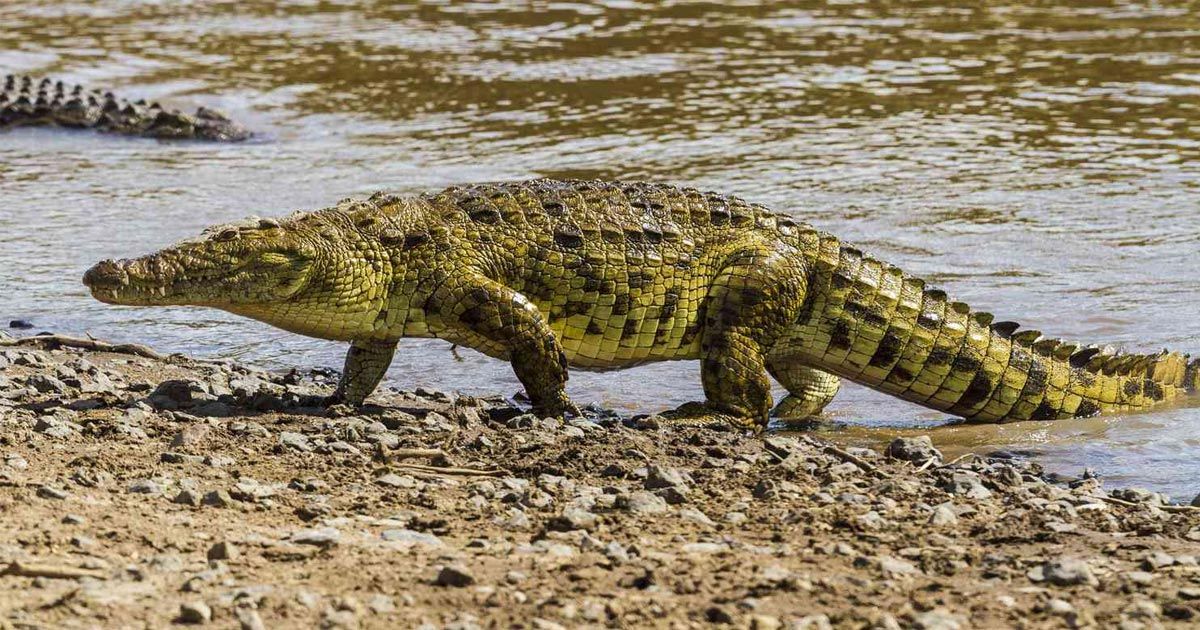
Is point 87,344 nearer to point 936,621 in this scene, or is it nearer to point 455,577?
point 455,577

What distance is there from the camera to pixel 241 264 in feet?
20.0

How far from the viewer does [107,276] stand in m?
5.86

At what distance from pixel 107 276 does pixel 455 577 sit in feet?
7.80

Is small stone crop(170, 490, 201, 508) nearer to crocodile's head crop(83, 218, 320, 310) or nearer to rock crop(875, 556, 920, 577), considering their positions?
crocodile's head crop(83, 218, 320, 310)

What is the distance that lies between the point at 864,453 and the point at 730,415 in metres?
0.80

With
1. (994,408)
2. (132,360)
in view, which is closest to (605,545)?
(994,408)

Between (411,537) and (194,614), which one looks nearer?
(194,614)

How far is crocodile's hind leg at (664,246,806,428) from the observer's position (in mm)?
6551

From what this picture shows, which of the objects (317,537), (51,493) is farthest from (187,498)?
(317,537)

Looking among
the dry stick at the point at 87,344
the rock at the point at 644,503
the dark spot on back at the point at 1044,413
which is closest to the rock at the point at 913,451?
the dark spot on back at the point at 1044,413

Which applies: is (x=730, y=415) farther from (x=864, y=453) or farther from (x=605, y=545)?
(x=605, y=545)

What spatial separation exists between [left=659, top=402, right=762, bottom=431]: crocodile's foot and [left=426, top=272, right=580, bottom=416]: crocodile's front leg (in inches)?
21.5

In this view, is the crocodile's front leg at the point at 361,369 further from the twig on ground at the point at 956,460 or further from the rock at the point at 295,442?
the twig on ground at the point at 956,460

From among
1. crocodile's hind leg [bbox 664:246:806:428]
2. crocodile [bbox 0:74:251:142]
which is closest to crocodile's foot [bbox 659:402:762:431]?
crocodile's hind leg [bbox 664:246:806:428]
